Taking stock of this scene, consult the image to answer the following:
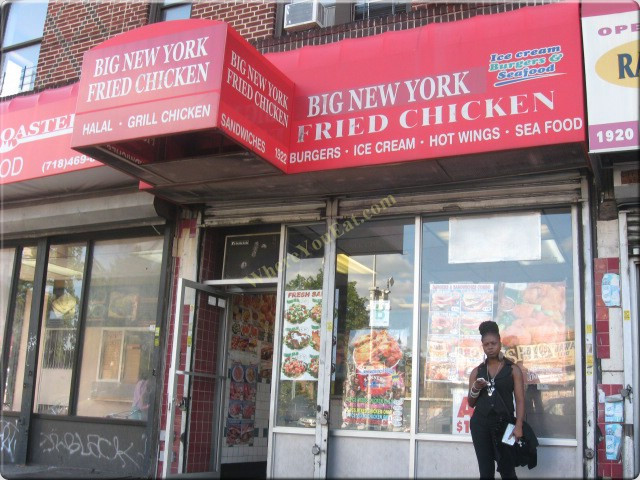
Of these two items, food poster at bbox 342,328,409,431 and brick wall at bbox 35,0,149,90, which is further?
brick wall at bbox 35,0,149,90

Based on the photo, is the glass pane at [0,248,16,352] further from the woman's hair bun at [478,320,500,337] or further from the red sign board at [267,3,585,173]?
the woman's hair bun at [478,320,500,337]

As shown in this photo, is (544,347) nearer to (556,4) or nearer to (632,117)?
(632,117)

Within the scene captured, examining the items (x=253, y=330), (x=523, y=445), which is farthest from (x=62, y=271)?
(x=523, y=445)

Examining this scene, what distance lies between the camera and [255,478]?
359 inches

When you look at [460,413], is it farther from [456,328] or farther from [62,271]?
[62,271]

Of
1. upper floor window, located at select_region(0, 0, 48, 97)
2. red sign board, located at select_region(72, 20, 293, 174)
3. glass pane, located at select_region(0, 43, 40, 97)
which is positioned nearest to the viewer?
red sign board, located at select_region(72, 20, 293, 174)

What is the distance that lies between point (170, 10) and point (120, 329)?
16.0ft

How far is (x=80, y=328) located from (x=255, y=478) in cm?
324

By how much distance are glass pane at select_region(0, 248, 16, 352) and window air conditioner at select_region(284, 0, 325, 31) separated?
18.8ft

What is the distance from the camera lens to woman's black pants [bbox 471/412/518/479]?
19.1 ft

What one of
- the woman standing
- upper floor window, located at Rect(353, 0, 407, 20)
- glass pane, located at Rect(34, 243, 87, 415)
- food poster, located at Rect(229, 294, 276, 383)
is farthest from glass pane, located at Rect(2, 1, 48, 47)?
the woman standing

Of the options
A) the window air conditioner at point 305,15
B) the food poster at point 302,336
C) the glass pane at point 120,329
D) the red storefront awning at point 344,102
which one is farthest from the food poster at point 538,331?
the glass pane at point 120,329

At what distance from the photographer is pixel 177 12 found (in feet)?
34.0

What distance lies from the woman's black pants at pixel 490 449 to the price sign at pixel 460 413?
0.93 meters
